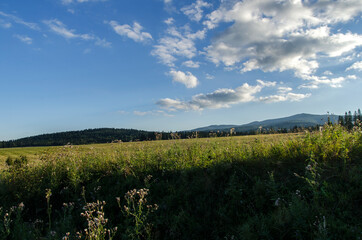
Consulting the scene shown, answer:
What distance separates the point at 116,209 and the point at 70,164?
10.3 ft

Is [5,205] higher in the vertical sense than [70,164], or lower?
lower

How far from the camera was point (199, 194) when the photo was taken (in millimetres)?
4699

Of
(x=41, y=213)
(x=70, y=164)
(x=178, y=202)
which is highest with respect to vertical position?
(x=70, y=164)

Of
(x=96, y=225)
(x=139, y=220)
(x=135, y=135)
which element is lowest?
(x=96, y=225)

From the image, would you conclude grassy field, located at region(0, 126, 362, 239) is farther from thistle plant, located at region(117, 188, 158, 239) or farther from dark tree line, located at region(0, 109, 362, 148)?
dark tree line, located at region(0, 109, 362, 148)

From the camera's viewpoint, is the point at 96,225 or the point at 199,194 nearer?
the point at 96,225

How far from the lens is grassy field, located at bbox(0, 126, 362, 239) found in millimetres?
3291

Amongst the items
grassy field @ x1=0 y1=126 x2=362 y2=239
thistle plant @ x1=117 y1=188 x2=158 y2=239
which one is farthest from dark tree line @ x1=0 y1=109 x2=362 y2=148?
thistle plant @ x1=117 y1=188 x2=158 y2=239

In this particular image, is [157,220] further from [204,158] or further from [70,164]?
[70,164]

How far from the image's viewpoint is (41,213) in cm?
543

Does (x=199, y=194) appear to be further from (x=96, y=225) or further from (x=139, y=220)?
(x=96, y=225)

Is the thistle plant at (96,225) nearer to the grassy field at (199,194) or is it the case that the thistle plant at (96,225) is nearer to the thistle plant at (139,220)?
the grassy field at (199,194)

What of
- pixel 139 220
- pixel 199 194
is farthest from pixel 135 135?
pixel 139 220

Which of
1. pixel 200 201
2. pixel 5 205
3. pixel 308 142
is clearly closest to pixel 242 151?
pixel 308 142
